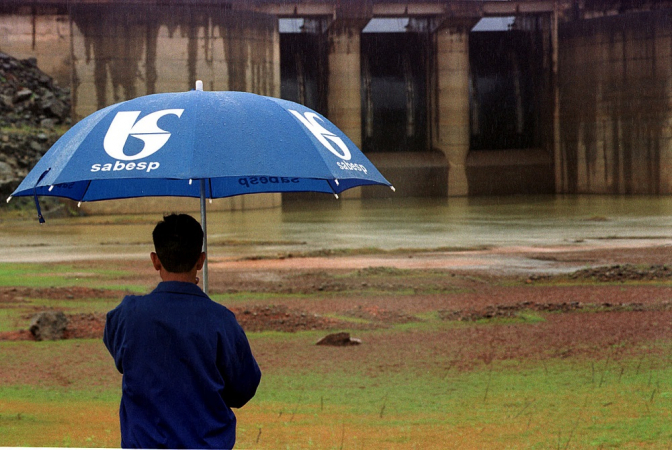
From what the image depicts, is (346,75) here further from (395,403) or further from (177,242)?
(177,242)

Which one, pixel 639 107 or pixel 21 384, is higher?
pixel 639 107

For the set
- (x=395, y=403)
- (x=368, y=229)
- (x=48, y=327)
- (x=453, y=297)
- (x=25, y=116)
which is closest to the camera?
(x=395, y=403)

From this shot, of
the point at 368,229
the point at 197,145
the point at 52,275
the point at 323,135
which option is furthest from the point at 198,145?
the point at 368,229

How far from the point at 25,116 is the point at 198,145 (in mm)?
30995

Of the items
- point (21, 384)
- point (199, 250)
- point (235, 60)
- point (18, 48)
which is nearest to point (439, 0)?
point (235, 60)

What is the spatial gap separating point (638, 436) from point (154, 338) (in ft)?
17.3

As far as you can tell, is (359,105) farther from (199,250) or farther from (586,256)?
(199,250)

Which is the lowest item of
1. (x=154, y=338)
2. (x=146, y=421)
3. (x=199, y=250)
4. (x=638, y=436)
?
(x=638, y=436)

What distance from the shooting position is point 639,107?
31875 millimetres

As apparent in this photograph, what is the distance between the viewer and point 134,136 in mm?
3457

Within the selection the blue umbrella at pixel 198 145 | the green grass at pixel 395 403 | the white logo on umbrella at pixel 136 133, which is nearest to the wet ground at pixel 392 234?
the green grass at pixel 395 403

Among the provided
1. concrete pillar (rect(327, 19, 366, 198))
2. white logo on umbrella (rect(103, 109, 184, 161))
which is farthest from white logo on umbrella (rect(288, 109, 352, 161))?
concrete pillar (rect(327, 19, 366, 198))

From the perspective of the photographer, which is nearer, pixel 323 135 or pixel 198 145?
pixel 198 145

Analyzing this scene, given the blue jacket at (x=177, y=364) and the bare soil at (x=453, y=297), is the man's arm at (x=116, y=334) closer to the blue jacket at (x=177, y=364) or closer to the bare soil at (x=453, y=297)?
the blue jacket at (x=177, y=364)
